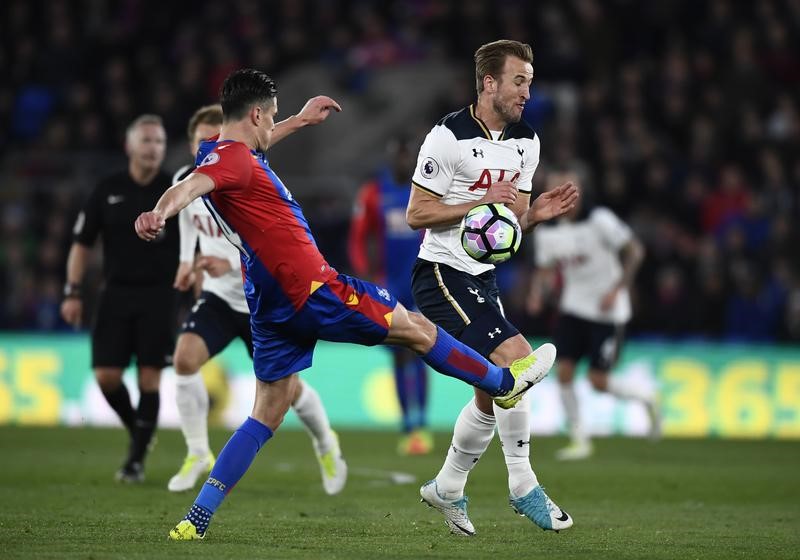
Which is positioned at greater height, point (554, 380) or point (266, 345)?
point (266, 345)

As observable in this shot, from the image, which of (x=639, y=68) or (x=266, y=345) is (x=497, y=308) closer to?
(x=266, y=345)

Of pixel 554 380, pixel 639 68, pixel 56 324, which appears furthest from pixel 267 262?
pixel 639 68

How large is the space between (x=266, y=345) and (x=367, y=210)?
6983mm

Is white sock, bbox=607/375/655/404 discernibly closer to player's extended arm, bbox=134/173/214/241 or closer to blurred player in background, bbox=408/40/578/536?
blurred player in background, bbox=408/40/578/536

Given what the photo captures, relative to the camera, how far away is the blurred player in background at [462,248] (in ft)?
23.0

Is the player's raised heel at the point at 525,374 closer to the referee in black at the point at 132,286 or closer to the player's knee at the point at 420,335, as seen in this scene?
the player's knee at the point at 420,335

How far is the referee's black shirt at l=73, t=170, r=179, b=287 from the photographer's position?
10.1 m

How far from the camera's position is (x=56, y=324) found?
18.0m

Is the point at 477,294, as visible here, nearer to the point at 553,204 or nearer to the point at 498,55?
the point at 553,204

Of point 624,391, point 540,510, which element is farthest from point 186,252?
point 624,391

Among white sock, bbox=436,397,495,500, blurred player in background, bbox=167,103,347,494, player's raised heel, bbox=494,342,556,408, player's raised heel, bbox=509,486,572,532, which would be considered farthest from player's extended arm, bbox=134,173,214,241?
blurred player in background, bbox=167,103,347,494

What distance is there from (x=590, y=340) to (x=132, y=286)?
5194mm

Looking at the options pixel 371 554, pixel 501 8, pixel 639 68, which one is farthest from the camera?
pixel 501 8

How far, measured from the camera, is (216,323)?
9375mm
